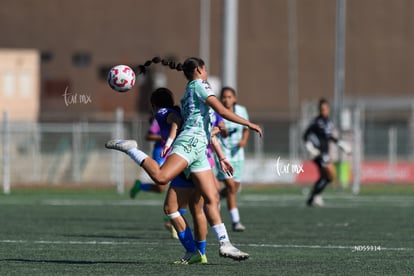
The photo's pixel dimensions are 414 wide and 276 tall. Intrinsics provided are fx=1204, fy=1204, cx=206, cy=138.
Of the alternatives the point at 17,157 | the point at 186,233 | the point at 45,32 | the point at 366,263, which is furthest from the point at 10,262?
the point at 45,32

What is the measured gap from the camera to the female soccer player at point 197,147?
12.6m

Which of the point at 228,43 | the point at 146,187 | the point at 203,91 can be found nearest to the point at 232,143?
the point at 146,187

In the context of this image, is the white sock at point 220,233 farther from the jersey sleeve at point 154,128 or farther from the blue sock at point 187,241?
the jersey sleeve at point 154,128

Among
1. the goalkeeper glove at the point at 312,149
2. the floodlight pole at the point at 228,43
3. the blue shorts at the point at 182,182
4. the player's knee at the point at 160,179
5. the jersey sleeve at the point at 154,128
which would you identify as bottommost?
the goalkeeper glove at the point at 312,149

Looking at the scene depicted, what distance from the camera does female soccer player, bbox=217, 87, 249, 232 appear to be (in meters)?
18.8

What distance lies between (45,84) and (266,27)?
39.0ft

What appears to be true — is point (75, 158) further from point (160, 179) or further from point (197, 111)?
point (160, 179)

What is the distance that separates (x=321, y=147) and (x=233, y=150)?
651 cm

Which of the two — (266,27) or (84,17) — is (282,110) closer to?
(266,27)

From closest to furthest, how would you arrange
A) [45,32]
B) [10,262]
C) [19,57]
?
[10,262] < [19,57] < [45,32]

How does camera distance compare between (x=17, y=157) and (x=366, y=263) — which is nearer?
(x=366, y=263)

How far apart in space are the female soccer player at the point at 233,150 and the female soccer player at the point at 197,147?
5596 millimetres

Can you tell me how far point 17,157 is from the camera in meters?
38.4

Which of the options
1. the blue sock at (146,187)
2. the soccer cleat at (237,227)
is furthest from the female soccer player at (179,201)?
the blue sock at (146,187)
